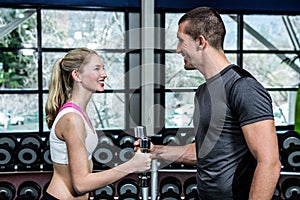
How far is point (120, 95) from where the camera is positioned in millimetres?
4133

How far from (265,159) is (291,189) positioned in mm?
2033

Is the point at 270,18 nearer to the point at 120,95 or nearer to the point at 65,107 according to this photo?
the point at 120,95

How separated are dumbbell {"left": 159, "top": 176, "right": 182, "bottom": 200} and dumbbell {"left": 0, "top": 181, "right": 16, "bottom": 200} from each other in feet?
3.71

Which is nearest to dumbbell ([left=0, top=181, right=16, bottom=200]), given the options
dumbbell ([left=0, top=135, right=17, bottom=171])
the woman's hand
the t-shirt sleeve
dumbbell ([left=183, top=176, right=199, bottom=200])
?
dumbbell ([left=0, top=135, right=17, bottom=171])

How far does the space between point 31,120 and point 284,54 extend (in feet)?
9.29

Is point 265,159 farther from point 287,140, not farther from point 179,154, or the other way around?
point 287,140

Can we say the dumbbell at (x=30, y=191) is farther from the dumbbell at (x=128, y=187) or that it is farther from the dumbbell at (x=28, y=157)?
the dumbbell at (x=128, y=187)

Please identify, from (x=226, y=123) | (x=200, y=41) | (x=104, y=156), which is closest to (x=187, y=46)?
(x=200, y=41)

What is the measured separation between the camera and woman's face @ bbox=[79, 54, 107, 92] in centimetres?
160

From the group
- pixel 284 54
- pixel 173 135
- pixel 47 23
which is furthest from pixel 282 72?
pixel 47 23

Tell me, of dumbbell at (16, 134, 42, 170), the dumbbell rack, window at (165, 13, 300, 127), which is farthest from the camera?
window at (165, 13, 300, 127)

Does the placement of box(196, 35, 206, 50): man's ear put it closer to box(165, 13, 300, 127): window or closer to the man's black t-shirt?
the man's black t-shirt

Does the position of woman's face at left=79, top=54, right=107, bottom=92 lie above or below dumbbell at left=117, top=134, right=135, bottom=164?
above

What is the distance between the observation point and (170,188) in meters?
3.10
